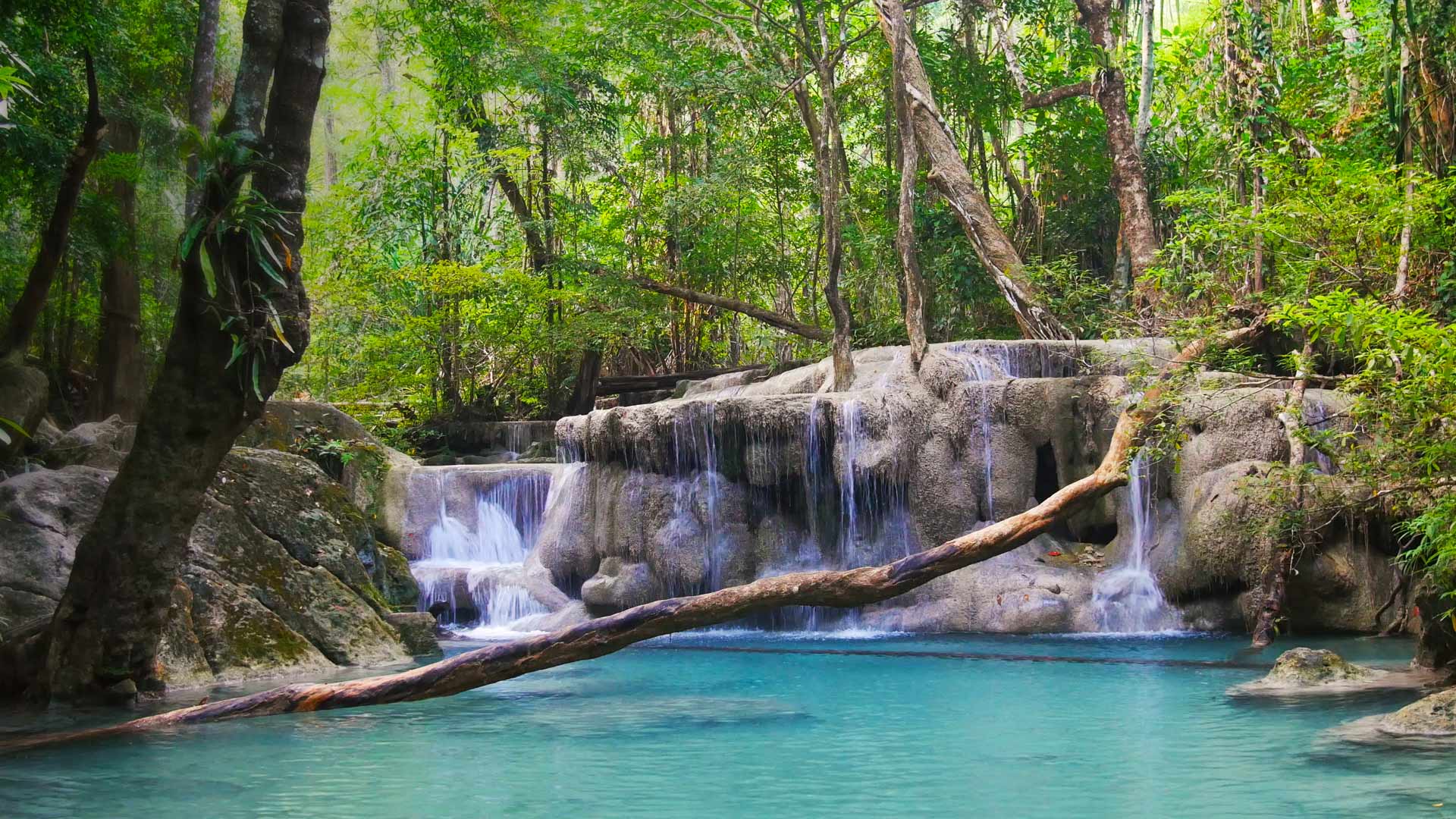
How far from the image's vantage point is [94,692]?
268 inches

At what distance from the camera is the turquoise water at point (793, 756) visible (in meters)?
4.83

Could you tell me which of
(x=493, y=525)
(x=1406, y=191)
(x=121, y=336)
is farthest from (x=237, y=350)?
(x=121, y=336)

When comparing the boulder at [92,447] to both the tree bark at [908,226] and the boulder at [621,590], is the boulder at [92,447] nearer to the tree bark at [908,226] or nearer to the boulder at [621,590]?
the boulder at [621,590]

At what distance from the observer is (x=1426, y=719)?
570 cm

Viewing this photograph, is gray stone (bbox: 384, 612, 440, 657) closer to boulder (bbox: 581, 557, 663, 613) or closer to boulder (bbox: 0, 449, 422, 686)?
boulder (bbox: 0, 449, 422, 686)

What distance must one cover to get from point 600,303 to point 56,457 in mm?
10560

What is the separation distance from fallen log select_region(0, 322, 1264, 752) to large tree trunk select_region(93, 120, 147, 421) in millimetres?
10620

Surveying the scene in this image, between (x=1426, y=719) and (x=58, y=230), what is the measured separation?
10.00 metres

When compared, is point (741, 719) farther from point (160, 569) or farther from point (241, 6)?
point (241, 6)

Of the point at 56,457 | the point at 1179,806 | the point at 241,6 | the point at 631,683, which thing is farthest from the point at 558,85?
the point at 1179,806

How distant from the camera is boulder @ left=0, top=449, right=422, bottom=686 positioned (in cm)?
817

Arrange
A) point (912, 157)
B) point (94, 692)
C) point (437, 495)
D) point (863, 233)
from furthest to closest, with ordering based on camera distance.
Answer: point (863, 233) < point (437, 495) < point (912, 157) < point (94, 692)

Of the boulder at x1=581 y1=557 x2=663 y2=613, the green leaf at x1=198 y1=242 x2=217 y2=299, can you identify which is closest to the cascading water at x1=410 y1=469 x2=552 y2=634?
the boulder at x1=581 y1=557 x2=663 y2=613

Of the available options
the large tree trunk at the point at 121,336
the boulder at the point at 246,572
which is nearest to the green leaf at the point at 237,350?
the boulder at the point at 246,572
